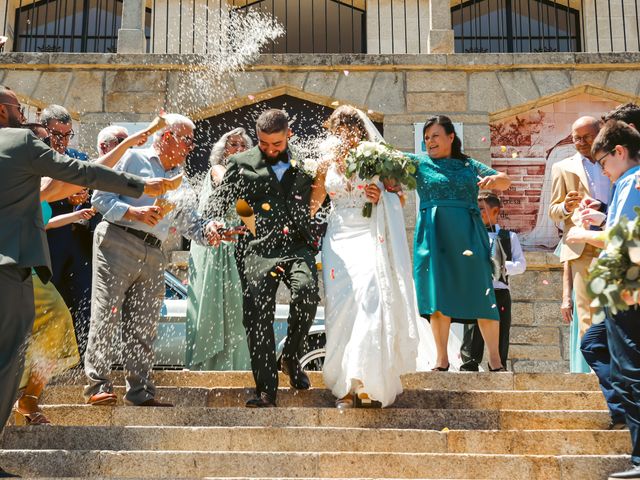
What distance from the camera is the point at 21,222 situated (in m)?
5.22

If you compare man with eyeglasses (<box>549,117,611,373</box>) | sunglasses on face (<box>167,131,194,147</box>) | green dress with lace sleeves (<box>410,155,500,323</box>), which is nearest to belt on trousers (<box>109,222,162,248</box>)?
sunglasses on face (<box>167,131,194,147</box>)

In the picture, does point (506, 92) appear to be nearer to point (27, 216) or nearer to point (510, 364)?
point (510, 364)

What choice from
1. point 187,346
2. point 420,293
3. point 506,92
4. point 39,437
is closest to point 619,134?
point 420,293

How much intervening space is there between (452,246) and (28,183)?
12.0 feet

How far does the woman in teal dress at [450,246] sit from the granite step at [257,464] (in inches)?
85.2

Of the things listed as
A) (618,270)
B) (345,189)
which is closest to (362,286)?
(345,189)

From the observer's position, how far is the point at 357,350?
658cm

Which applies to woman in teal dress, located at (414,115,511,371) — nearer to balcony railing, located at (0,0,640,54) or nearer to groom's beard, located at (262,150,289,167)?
groom's beard, located at (262,150,289,167)

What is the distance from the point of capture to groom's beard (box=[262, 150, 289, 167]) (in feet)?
23.0

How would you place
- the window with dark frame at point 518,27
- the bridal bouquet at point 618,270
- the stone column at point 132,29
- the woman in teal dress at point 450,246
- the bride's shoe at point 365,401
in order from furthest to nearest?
the window with dark frame at point 518,27, the stone column at point 132,29, the woman in teal dress at point 450,246, the bride's shoe at point 365,401, the bridal bouquet at point 618,270

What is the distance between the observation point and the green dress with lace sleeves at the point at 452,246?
767cm

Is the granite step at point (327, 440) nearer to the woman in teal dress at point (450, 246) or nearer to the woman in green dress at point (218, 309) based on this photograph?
the woman in teal dress at point (450, 246)

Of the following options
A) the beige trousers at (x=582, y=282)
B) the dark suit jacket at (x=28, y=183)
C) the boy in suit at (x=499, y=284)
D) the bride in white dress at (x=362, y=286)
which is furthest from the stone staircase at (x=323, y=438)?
the boy in suit at (x=499, y=284)

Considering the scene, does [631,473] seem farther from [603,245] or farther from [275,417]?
[275,417]
